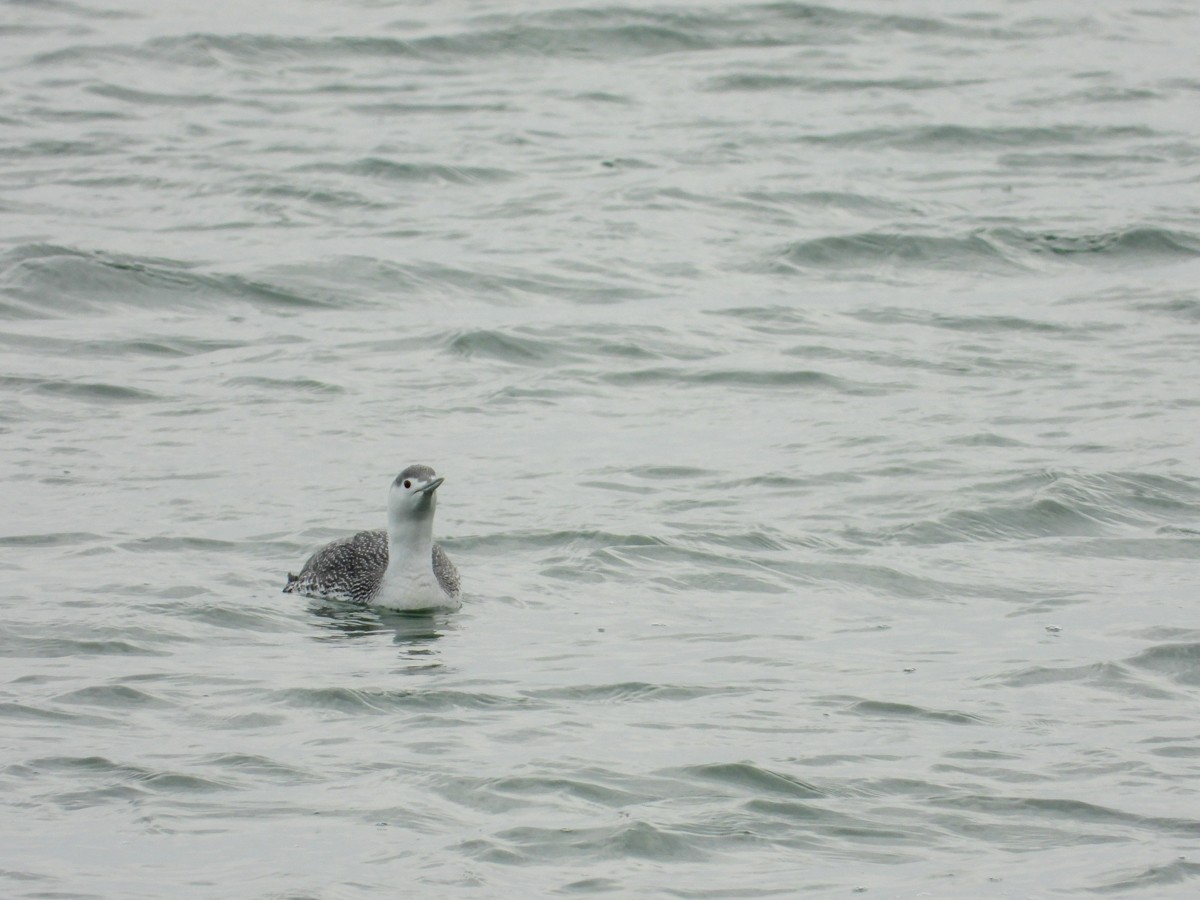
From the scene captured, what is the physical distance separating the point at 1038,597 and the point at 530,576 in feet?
9.80

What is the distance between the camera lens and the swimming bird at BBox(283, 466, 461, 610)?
12.6 meters

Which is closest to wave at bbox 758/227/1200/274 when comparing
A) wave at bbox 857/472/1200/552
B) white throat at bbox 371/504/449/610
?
wave at bbox 857/472/1200/552

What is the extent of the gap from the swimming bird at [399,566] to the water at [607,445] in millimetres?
243

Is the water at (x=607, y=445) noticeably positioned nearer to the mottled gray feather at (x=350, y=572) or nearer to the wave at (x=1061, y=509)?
the wave at (x=1061, y=509)

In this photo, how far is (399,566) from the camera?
503 inches

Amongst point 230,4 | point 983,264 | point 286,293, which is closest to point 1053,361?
point 983,264

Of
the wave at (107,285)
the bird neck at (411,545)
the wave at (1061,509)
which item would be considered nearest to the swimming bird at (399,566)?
the bird neck at (411,545)

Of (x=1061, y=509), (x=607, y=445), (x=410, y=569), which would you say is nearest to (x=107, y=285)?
(x=607, y=445)

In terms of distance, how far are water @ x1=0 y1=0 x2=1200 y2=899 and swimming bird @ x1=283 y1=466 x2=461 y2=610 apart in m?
0.24

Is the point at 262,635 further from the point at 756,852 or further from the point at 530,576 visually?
the point at 756,852

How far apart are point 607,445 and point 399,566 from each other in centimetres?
315

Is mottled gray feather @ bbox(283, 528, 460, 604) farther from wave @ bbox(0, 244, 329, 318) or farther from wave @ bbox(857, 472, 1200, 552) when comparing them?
wave @ bbox(0, 244, 329, 318)

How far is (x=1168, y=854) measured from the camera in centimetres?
852

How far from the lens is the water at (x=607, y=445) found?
29.6 ft
